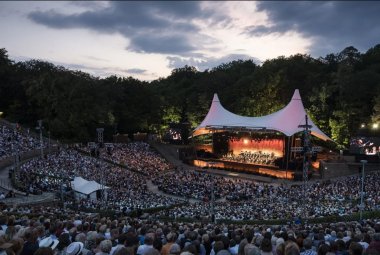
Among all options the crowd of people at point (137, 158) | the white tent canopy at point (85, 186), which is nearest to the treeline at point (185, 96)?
the crowd of people at point (137, 158)

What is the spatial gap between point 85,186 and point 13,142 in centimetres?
1373

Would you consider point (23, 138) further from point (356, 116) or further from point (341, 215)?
point (356, 116)

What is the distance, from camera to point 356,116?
4075cm

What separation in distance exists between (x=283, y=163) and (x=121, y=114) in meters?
Result: 24.1

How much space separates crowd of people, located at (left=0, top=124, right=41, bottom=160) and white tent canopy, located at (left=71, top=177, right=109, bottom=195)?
917 cm

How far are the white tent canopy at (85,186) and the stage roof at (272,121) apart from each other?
19.2 meters

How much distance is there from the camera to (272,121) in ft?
127

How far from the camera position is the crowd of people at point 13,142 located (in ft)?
108

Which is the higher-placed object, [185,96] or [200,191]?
[185,96]

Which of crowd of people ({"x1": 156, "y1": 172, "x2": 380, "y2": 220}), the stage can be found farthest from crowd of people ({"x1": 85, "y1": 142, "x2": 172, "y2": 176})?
crowd of people ({"x1": 156, "y1": 172, "x2": 380, "y2": 220})

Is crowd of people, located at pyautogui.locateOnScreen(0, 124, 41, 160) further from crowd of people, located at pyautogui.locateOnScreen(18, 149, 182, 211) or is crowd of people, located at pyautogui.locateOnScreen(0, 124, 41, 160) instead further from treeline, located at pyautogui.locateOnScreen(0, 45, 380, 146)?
treeline, located at pyautogui.locateOnScreen(0, 45, 380, 146)

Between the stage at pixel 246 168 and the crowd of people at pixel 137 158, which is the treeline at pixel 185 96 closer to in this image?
the crowd of people at pixel 137 158

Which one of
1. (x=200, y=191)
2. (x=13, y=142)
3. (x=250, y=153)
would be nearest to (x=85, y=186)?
(x=200, y=191)

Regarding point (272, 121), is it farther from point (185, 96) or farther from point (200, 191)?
point (185, 96)
